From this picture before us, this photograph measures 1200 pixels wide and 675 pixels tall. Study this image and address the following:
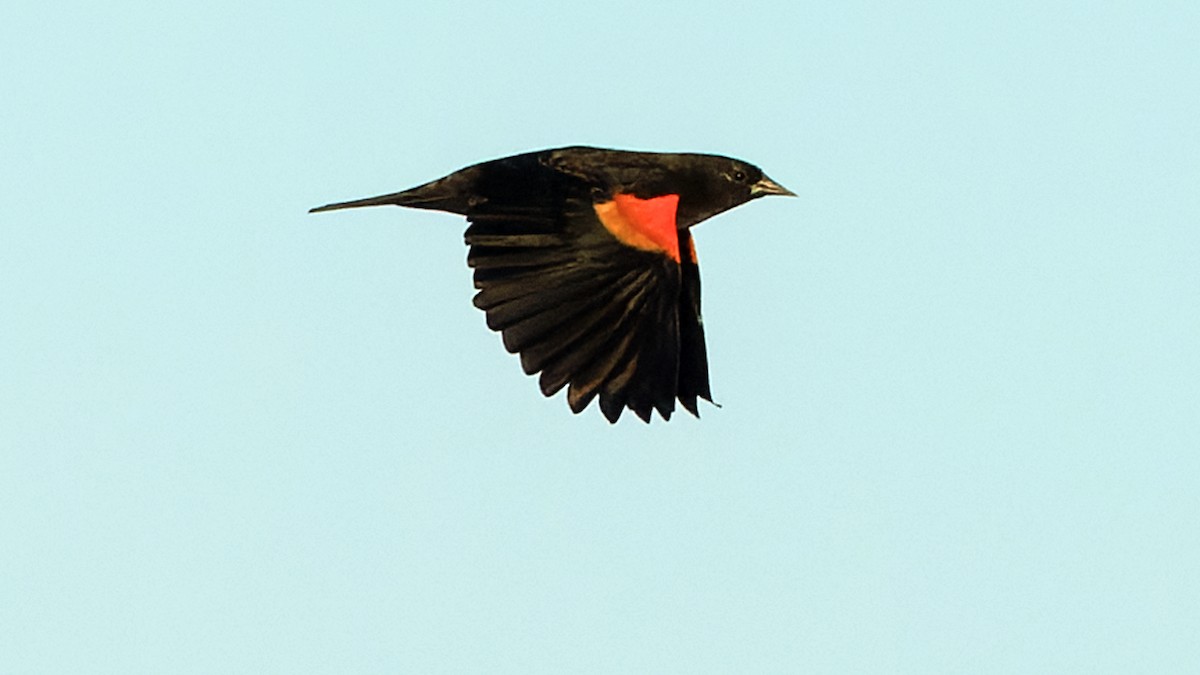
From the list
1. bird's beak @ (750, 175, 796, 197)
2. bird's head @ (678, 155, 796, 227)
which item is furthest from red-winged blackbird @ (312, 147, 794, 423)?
bird's beak @ (750, 175, 796, 197)

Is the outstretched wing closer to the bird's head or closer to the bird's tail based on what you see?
the bird's tail

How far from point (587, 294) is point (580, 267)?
0.13 meters

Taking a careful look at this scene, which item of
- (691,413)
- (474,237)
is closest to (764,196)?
(691,413)

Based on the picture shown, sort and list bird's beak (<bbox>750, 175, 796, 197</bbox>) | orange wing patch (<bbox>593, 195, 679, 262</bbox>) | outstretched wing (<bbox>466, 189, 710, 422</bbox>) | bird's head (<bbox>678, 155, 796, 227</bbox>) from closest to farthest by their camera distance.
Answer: outstretched wing (<bbox>466, 189, 710, 422</bbox>)
orange wing patch (<bbox>593, 195, 679, 262</bbox>)
bird's head (<bbox>678, 155, 796, 227</bbox>)
bird's beak (<bbox>750, 175, 796, 197</bbox>)

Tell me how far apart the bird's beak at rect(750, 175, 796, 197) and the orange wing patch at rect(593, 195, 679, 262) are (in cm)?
100

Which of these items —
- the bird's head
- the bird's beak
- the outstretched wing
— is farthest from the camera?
the bird's beak

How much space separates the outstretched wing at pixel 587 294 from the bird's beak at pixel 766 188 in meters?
1.12

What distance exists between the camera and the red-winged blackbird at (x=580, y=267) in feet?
35.7

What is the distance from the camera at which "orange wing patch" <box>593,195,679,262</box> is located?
36.6 feet

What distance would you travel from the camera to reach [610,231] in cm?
1115

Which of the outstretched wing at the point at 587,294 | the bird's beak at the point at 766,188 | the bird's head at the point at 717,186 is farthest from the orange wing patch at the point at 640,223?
the bird's beak at the point at 766,188

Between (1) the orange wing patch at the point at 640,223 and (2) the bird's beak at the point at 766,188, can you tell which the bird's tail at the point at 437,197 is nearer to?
(1) the orange wing patch at the point at 640,223

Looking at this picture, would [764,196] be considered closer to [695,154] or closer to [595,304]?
Answer: [695,154]

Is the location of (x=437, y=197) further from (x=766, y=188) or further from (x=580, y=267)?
(x=766, y=188)
